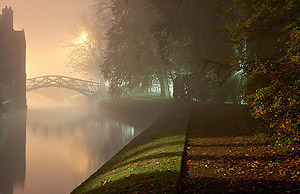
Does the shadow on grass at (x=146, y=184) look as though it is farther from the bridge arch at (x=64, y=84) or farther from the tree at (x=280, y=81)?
the bridge arch at (x=64, y=84)

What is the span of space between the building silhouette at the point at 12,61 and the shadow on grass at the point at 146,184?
30.2 metres

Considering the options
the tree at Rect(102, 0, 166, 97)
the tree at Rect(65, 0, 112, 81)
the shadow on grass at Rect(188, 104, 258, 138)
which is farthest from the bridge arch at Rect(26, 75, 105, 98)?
the shadow on grass at Rect(188, 104, 258, 138)

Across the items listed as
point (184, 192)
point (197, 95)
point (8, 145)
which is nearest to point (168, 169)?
point (184, 192)

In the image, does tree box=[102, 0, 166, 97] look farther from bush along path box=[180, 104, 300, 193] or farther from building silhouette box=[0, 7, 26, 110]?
bush along path box=[180, 104, 300, 193]

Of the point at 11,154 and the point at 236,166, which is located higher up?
the point at 236,166

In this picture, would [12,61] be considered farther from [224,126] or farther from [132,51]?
[224,126]

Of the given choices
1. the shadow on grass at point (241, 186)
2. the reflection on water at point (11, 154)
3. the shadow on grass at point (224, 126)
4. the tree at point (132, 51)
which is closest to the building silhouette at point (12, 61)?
the reflection on water at point (11, 154)

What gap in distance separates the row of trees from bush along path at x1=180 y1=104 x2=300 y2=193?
2.36ft

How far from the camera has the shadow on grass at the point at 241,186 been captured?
243 inches

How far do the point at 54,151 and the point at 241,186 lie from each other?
16175mm

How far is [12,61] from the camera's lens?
131 ft

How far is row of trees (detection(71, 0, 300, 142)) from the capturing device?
24.9 feet

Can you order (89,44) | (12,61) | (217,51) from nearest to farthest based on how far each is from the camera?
(217,51) < (12,61) < (89,44)

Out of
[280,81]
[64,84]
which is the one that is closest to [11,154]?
[280,81]
